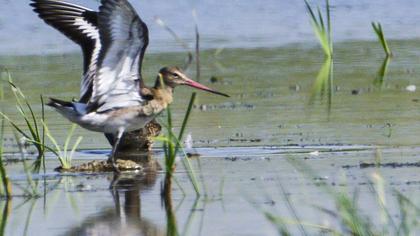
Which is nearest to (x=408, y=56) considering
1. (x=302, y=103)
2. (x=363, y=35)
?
(x=363, y=35)

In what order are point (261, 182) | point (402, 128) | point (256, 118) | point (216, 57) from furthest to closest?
1. point (216, 57)
2. point (256, 118)
3. point (402, 128)
4. point (261, 182)

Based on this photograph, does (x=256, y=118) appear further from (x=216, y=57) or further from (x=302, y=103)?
(x=216, y=57)

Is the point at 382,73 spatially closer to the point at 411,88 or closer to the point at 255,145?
the point at 411,88

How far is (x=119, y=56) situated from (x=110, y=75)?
26cm

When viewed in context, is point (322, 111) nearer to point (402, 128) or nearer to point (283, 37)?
point (402, 128)

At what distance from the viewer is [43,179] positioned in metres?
10.4

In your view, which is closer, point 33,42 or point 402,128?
point 402,128

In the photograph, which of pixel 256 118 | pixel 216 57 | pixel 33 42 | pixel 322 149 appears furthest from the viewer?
pixel 33 42

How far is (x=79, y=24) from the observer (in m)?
11.6

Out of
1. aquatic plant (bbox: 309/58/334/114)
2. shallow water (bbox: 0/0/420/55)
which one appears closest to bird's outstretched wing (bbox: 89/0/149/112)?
aquatic plant (bbox: 309/58/334/114)

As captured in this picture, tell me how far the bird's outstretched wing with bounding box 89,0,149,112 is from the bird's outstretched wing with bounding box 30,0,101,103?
0.68 feet

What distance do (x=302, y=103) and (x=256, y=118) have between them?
0.91 meters

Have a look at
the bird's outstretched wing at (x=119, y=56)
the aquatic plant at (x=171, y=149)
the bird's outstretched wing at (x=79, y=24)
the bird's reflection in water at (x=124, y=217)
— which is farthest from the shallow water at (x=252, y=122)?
the bird's outstretched wing at (x=79, y=24)

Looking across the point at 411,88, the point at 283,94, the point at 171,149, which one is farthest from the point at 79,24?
the point at 411,88
